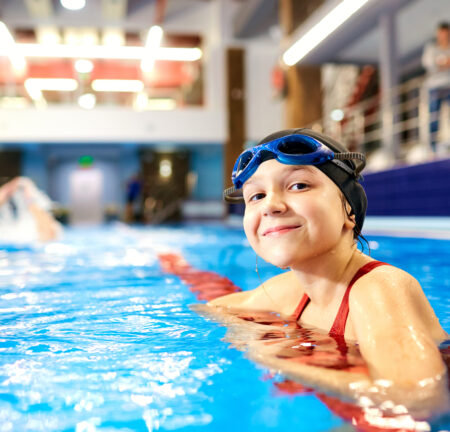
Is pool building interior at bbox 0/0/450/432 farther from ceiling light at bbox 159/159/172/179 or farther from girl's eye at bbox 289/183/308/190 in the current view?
girl's eye at bbox 289/183/308/190

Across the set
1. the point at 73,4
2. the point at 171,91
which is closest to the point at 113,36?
the point at 73,4

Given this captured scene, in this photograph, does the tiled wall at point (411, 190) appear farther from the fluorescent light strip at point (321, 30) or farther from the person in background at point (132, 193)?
the person in background at point (132, 193)

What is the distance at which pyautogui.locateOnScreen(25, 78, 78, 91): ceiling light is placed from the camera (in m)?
18.0

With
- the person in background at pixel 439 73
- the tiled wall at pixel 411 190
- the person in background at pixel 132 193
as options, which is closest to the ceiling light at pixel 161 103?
the person in background at pixel 132 193

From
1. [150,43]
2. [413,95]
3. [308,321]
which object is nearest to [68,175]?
[150,43]

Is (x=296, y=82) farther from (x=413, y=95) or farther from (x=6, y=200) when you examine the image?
(x=6, y=200)

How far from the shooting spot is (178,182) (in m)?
20.9

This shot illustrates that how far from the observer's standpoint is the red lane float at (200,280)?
3202mm

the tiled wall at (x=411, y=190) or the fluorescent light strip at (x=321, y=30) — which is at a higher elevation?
the fluorescent light strip at (x=321, y=30)

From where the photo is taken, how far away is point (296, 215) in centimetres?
139

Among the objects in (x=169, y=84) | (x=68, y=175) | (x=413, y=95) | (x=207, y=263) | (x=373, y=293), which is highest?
(x=169, y=84)

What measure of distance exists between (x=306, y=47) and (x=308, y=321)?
10.4 metres

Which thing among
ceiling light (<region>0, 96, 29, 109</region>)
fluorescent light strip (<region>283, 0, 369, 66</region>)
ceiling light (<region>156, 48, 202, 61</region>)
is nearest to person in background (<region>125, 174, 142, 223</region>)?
ceiling light (<region>156, 48, 202, 61</region>)

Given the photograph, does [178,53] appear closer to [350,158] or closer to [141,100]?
[141,100]
